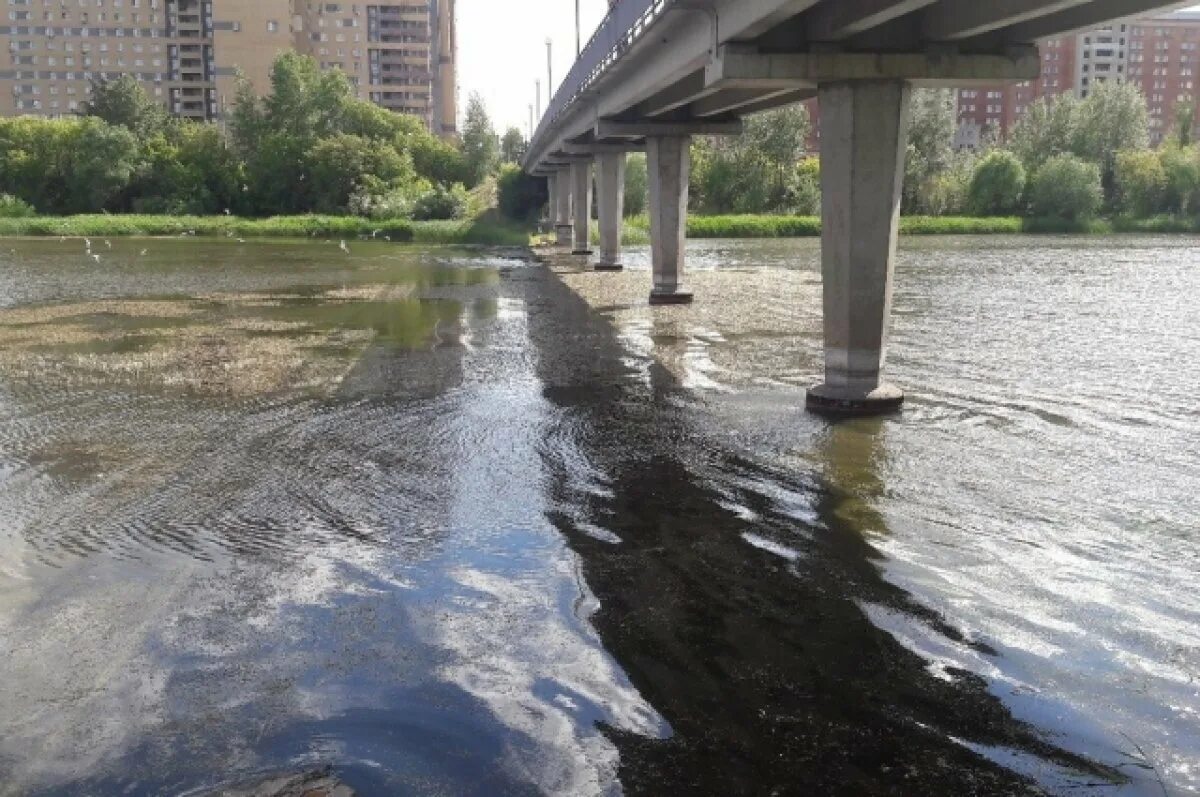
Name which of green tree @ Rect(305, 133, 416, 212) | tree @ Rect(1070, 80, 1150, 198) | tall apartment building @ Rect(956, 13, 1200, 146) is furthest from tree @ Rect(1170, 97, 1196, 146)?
green tree @ Rect(305, 133, 416, 212)

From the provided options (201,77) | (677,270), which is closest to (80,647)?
(677,270)

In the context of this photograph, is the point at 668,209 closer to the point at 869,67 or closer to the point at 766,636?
the point at 869,67

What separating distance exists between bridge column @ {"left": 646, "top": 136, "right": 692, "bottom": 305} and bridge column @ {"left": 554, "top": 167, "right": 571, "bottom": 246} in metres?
36.2

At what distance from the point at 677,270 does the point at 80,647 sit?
2654 centimetres

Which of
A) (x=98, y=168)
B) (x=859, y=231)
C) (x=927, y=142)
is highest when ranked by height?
(x=927, y=142)

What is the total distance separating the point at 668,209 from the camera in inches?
1318

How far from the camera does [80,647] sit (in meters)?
7.90

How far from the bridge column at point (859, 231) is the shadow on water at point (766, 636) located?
2499 millimetres

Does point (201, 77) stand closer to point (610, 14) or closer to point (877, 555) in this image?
point (610, 14)

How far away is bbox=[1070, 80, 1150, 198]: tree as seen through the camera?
99125 mm

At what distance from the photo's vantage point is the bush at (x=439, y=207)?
3629 inches

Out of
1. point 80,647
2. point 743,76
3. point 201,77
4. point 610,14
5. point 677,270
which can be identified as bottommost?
point 80,647

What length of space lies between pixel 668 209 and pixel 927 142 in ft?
224

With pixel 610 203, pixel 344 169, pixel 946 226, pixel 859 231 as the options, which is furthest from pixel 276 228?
pixel 859 231
